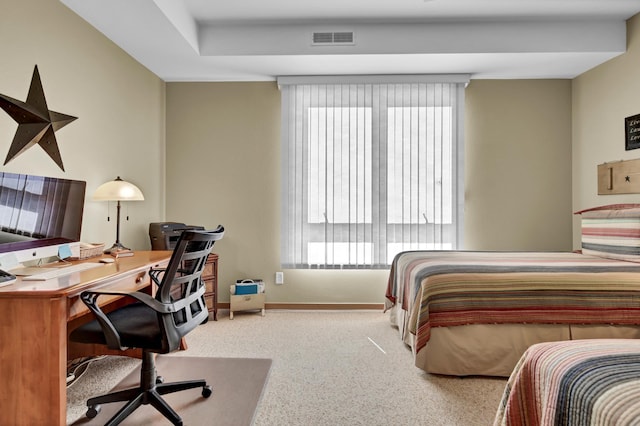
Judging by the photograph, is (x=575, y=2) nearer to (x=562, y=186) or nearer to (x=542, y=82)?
(x=542, y=82)

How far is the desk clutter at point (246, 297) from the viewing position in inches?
151

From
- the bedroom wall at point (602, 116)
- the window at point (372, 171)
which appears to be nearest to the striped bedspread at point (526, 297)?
the bedroom wall at point (602, 116)

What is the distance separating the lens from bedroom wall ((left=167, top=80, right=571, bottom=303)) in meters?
4.11

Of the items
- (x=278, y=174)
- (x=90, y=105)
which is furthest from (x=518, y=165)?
(x=90, y=105)

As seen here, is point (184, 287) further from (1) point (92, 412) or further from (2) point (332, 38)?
(2) point (332, 38)

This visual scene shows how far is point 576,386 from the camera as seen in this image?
110 cm

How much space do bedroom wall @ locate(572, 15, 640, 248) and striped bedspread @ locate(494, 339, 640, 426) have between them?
9.27 ft

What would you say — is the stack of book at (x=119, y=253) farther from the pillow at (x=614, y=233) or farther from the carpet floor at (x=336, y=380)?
the pillow at (x=614, y=233)

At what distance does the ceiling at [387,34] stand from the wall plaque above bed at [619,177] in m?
1.02

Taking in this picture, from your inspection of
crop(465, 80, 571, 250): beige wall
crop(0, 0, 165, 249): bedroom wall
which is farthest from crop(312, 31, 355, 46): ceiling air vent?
crop(0, 0, 165, 249): bedroom wall

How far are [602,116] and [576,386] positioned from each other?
11.8 feet

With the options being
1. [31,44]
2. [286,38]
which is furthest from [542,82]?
[31,44]

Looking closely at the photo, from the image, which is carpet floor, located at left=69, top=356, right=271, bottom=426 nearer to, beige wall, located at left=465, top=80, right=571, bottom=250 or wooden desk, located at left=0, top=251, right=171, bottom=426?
wooden desk, located at left=0, top=251, right=171, bottom=426

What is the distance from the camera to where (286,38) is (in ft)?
11.2
